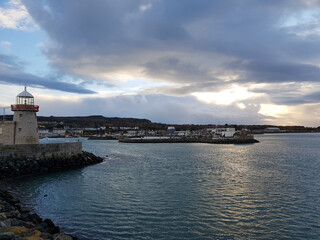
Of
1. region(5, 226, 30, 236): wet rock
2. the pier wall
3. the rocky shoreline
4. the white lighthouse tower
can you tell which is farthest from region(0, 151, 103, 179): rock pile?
region(5, 226, 30, 236): wet rock

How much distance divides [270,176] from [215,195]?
850 cm

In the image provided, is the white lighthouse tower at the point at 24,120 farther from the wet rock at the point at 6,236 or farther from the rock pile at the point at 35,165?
the wet rock at the point at 6,236

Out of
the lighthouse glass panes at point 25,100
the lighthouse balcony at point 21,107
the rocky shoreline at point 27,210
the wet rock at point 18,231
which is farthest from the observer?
the lighthouse glass panes at point 25,100

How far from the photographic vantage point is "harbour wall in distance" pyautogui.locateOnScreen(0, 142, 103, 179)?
1880 cm

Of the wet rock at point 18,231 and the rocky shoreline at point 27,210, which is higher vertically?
the wet rock at point 18,231

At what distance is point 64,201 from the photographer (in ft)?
42.9

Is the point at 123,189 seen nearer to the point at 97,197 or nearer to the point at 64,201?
the point at 97,197

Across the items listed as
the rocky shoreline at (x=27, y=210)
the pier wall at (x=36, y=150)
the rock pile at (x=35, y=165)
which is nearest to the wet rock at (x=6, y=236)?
the rocky shoreline at (x=27, y=210)

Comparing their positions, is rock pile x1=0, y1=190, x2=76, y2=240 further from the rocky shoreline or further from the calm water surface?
the calm water surface

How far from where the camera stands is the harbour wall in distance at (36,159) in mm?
18797

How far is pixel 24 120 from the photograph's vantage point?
2241 centimetres

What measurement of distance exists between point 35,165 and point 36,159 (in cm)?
79

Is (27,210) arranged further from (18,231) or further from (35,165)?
(35,165)

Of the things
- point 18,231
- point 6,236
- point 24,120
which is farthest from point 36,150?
point 6,236
